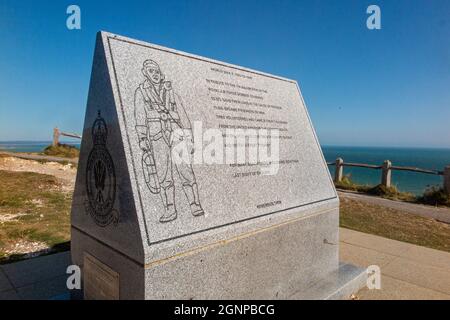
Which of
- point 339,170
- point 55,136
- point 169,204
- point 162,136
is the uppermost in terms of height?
point 55,136

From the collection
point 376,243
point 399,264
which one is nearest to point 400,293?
point 399,264

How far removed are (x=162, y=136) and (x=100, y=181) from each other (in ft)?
2.16

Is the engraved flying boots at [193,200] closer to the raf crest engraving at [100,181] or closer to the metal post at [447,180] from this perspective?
the raf crest engraving at [100,181]

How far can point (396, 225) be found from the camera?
6797 mm

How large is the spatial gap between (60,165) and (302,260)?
14.2 metres

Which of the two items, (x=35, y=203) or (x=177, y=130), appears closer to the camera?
(x=177, y=130)

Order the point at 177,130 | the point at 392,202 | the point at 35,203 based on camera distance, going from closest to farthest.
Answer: the point at 177,130 < the point at 35,203 < the point at 392,202

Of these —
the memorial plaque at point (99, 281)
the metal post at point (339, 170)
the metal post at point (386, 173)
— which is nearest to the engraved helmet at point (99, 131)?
the memorial plaque at point (99, 281)

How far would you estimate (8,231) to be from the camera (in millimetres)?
5281

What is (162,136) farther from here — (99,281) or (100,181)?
(99,281)

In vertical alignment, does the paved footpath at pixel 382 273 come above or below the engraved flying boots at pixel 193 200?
below

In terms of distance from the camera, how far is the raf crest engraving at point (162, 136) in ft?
7.30

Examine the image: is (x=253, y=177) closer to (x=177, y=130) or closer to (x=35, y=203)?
(x=177, y=130)

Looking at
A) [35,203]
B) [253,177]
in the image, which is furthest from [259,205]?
[35,203]
